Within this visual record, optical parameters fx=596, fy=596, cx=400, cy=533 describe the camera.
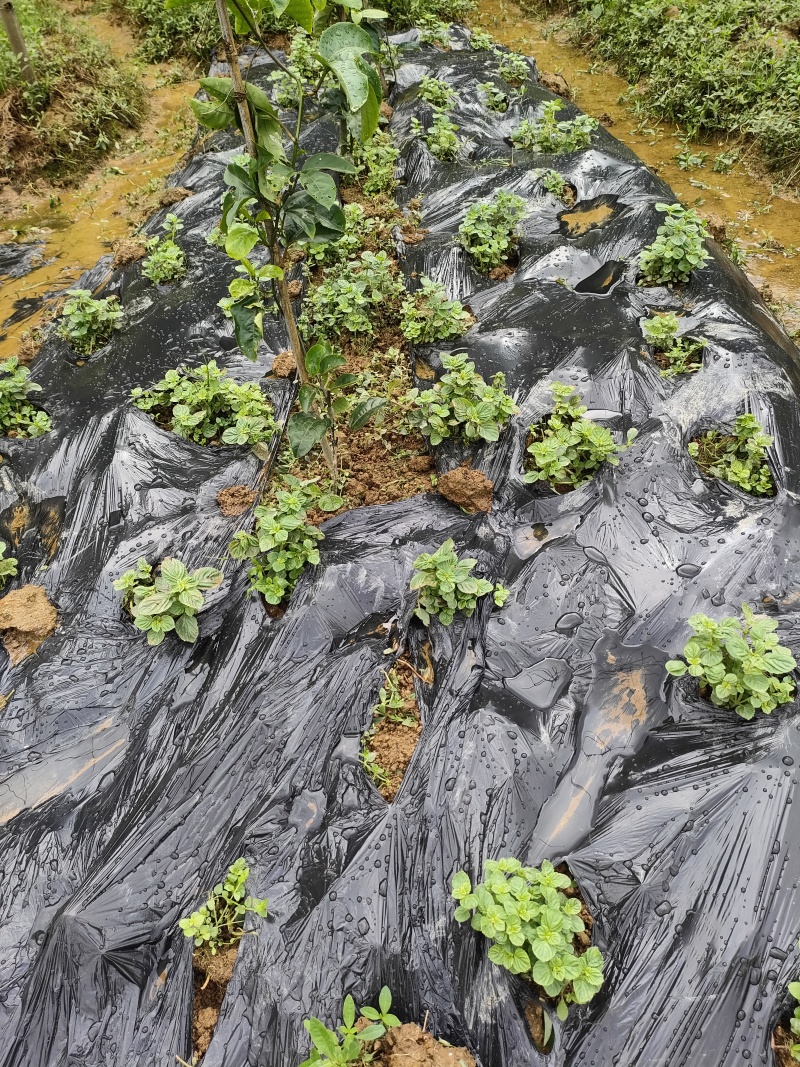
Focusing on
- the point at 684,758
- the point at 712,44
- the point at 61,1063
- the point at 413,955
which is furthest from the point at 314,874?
the point at 712,44

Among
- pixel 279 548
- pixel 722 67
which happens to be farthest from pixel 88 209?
pixel 722 67

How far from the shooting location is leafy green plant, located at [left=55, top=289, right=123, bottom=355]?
3537 millimetres

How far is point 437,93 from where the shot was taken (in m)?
5.25

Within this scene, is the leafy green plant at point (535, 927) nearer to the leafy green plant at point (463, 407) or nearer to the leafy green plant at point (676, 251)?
the leafy green plant at point (463, 407)

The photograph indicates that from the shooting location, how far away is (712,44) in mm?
6070

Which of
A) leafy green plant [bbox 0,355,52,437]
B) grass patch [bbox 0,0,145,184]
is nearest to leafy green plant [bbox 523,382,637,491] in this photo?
leafy green plant [bbox 0,355,52,437]

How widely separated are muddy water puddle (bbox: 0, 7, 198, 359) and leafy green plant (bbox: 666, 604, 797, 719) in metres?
4.83

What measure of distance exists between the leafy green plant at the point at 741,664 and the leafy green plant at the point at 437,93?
519 centimetres

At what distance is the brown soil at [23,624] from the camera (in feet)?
8.18

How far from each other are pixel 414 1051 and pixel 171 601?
159 cm

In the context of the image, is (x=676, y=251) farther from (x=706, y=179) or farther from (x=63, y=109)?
(x=63, y=109)

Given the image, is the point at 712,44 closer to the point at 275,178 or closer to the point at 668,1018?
the point at 275,178

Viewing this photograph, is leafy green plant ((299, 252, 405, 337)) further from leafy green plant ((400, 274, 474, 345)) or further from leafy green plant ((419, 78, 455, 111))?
leafy green plant ((419, 78, 455, 111))

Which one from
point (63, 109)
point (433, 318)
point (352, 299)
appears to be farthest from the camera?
point (63, 109)
